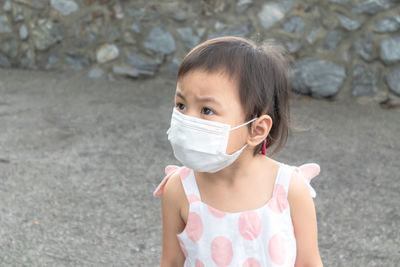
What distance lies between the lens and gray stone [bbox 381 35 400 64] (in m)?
4.11

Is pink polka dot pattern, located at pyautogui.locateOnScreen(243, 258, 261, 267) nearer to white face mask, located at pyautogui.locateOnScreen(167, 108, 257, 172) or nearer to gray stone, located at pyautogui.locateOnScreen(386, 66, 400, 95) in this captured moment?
white face mask, located at pyautogui.locateOnScreen(167, 108, 257, 172)

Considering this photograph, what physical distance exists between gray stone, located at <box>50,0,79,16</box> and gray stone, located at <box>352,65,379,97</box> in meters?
2.64

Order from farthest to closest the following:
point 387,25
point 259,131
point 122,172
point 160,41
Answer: point 160,41
point 387,25
point 122,172
point 259,131

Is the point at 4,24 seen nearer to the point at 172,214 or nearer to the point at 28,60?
the point at 28,60

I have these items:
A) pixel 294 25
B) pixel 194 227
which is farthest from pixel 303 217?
pixel 294 25

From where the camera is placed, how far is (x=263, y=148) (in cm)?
150

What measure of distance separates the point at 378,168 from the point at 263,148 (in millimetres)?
1941

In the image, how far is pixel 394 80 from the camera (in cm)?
416

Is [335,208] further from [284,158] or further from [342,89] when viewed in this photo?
[342,89]

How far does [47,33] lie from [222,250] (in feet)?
14.0

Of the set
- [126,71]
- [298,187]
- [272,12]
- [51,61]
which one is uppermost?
[298,187]

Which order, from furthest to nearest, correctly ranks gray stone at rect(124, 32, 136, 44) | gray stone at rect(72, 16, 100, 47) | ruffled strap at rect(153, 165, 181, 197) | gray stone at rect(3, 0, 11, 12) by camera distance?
gray stone at rect(3, 0, 11, 12)
gray stone at rect(72, 16, 100, 47)
gray stone at rect(124, 32, 136, 44)
ruffled strap at rect(153, 165, 181, 197)

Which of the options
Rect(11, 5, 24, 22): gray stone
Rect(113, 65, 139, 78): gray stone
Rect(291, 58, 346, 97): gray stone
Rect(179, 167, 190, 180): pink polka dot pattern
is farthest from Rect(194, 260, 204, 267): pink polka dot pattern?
Rect(11, 5, 24, 22): gray stone

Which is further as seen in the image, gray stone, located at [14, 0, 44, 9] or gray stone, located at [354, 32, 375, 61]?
gray stone, located at [14, 0, 44, 9]
